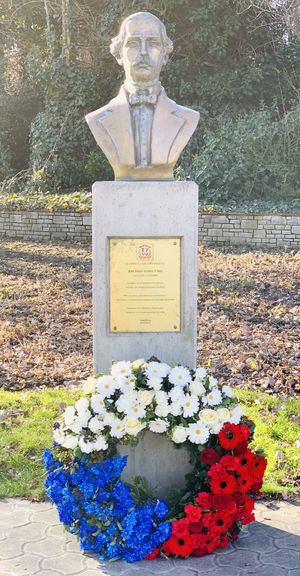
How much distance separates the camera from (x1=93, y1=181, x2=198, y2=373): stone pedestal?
11.3ft

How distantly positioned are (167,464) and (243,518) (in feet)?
1.58

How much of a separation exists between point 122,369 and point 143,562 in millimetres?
926

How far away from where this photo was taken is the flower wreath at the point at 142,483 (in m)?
3.20

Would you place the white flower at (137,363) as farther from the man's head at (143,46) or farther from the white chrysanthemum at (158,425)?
the man's head at (143,46)

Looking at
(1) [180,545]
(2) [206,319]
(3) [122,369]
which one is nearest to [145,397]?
(3) [122,369]

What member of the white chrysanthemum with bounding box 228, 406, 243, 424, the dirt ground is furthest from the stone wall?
the white chrysanthemum with bounding box 228, 406, 243, 424

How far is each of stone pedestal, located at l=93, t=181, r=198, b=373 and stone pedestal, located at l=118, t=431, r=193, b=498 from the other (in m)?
0.45

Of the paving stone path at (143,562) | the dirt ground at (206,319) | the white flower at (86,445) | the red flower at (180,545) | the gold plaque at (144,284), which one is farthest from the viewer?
the dirt ground at (206,319)

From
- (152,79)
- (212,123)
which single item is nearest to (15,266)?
(212,123)

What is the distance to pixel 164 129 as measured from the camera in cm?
358

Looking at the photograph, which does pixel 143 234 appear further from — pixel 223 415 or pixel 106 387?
pixel 223 415

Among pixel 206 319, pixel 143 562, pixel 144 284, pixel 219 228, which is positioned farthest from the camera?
pixel 219 228

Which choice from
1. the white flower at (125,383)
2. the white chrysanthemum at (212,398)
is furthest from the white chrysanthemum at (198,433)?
the white flower at (125,383)

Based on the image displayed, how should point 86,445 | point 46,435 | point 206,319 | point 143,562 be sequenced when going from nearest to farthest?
1. point 143,562
2. point 86,445
3. point 46,435
4. point 206,319
